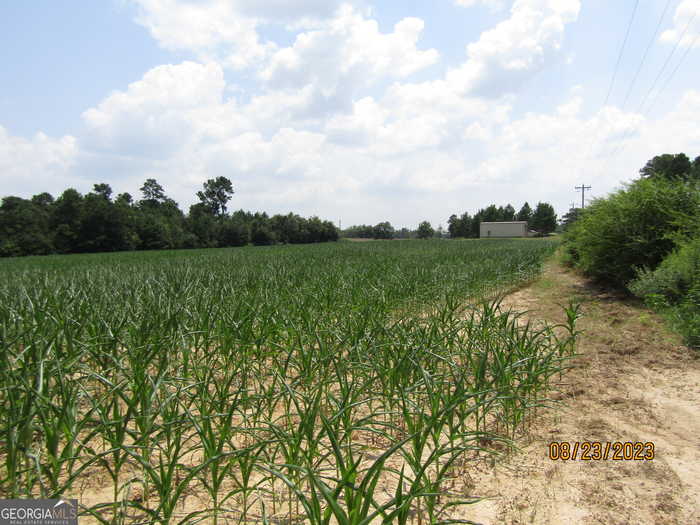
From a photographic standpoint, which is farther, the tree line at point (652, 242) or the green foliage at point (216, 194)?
the green foliage at point (216, 194)

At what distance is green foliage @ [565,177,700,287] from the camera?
8711 millimetres

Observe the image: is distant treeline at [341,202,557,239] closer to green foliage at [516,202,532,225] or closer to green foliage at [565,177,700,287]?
green foliage at [516,202,532,225]

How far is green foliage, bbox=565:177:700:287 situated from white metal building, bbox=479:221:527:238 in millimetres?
85619

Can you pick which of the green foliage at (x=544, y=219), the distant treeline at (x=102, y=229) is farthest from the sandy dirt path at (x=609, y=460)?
the green foliage at (x=544, y=219)

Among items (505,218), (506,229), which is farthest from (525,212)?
(506,229)

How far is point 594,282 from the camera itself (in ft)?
38.7

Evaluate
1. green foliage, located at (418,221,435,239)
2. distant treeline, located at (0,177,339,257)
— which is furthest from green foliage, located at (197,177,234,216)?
green foliage, located at (418,221,435,239)

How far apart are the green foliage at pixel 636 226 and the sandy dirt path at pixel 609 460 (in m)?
4.75

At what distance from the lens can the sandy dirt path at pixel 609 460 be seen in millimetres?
2031

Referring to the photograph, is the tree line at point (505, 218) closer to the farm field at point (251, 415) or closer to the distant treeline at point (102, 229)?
the distant treeline at point (102, 229)

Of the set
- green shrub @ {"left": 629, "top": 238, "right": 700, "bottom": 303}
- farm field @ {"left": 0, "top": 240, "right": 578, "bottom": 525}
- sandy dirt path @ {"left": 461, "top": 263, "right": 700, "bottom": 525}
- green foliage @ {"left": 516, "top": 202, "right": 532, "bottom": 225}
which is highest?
green foliage @ {"left": 516, "top": 202, "right": 532, "bottom": 225}

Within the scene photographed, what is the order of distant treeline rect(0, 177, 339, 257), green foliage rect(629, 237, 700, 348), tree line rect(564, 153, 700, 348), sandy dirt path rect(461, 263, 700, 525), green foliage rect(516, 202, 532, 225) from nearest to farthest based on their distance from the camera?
sandy dirt path rect(461, 263, 700, 525) → green foliage rect(629, 237, 700, 348) → tree line rect(564, 153, 700, 348) → distant treeline rect(0, 177, 339, 257) → green foliage rect(516, 202, 532, 225)

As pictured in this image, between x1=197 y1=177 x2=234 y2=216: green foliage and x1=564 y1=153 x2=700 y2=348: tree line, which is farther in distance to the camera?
x1=197 y1=177 x2=234 y2=216: green foliage

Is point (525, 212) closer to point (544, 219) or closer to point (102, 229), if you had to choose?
point (544, 219)
